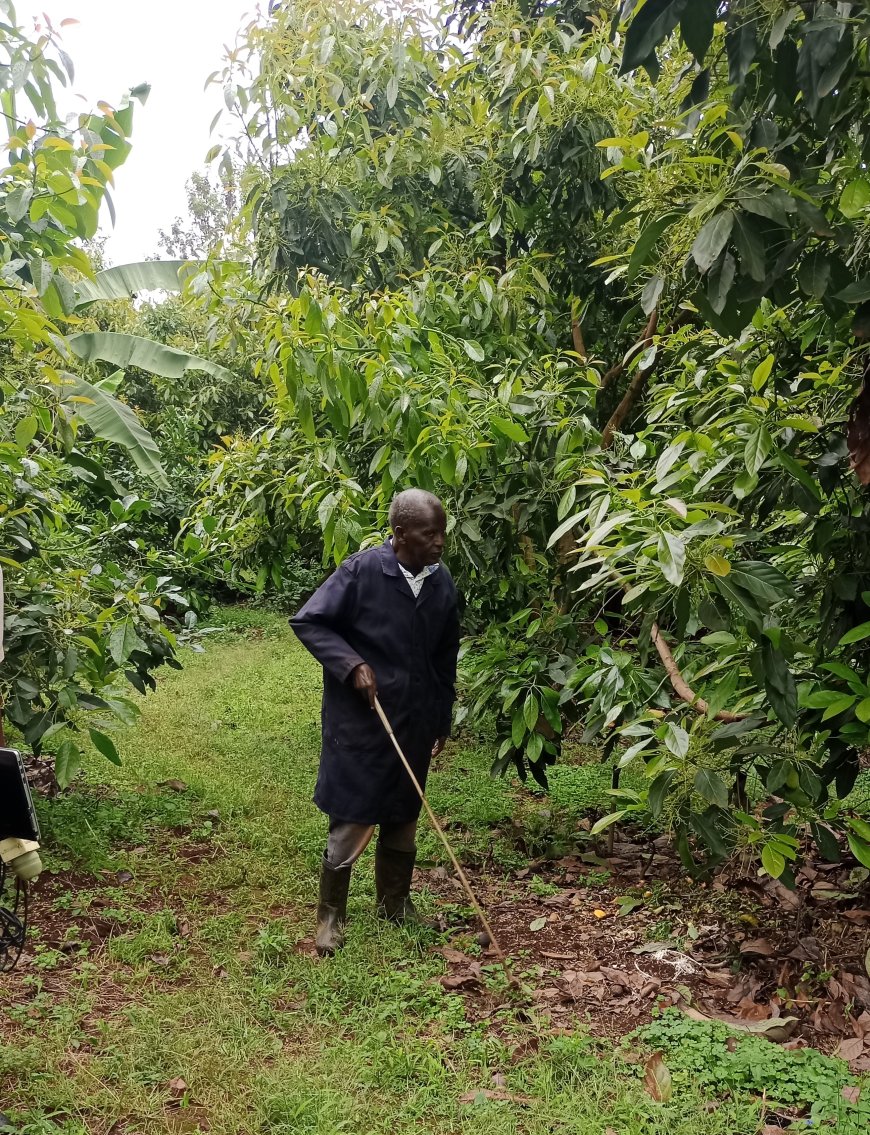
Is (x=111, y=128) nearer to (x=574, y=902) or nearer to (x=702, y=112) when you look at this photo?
(x=702, y=112)

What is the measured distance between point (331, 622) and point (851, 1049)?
2125mm

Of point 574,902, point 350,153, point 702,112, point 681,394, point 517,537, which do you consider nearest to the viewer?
point 702,112

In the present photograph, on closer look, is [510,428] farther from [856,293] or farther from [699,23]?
[699,23]

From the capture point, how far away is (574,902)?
3975 millimetres

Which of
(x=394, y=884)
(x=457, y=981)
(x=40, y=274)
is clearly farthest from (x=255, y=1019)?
(x=40, y=274)

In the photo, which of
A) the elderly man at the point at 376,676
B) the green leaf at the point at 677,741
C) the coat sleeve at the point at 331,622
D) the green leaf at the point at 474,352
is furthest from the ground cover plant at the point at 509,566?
the coat sleeve at the point at 331,622

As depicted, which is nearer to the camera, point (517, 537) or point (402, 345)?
point (402, 345)

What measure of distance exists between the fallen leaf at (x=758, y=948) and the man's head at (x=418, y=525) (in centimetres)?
176

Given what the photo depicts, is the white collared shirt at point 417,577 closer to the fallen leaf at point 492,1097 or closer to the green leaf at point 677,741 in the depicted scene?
the green leaf at point 677,741

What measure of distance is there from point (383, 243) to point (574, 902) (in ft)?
11.1

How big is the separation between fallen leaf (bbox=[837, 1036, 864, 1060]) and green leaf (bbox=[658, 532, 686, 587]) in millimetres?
1544

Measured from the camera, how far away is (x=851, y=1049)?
8.94 ft

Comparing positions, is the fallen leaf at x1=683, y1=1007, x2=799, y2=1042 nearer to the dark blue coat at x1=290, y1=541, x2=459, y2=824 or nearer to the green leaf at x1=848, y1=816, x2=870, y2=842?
the green leaf at x1=848, y1=816, x2=870, y2=842

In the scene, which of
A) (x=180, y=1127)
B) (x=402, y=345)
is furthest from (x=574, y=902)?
(x=402, y=345)
